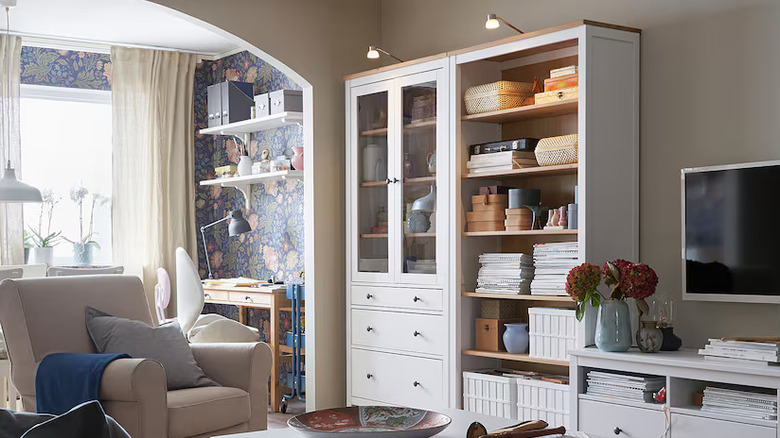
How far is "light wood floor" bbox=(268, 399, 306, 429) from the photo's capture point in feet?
17.2

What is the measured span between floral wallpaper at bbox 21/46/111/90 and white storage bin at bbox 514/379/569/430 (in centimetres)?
431

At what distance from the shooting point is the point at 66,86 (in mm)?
6609

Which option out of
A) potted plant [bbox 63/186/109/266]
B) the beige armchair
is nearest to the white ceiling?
potted plant [bbox 63/186/109/266]

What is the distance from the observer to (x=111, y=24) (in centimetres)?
605

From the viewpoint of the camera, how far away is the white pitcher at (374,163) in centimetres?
474

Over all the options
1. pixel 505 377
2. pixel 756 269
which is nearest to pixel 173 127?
pixel 505 377

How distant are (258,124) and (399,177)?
1903 mm

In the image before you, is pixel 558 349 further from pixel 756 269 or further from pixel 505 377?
pixel 756 269

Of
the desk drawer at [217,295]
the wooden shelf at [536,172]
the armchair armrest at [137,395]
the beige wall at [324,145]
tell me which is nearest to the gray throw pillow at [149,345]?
the armchair armrest at [137,395]

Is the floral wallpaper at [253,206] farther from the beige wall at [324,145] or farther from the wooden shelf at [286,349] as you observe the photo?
the beige wall at [324,145]

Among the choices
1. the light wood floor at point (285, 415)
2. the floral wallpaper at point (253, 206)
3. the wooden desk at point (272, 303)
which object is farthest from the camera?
Answer: the floral wallpaper at point (253, 206)

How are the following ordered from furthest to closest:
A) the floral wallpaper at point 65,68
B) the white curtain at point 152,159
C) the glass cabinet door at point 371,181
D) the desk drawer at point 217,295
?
the white curtain at point 152,159 → the floral wallpaper at point 65,68 → the desk drawer at point 217,295 → the glass cabinet door at point 371,181

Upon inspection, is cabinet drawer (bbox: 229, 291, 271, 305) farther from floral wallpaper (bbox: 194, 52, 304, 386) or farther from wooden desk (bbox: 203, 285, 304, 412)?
floral wallpaper (bbox: 194, 52, 304, 386)

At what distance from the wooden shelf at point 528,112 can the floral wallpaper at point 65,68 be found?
11.8ft
